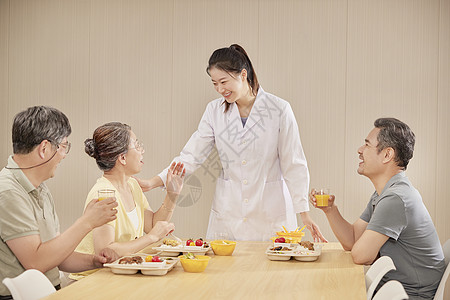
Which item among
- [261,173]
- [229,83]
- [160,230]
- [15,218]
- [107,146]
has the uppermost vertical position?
[229,83]

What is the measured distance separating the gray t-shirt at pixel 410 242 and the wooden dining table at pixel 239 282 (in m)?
0.24

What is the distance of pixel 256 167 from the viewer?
3262mm

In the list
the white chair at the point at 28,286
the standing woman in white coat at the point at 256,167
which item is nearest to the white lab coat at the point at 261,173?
the standing woman in white coat at the point at 256,167

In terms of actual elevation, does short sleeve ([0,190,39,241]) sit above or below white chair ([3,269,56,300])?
above

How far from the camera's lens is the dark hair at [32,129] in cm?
206

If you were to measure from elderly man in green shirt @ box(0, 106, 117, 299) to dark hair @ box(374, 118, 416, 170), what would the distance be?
1328 millimetres

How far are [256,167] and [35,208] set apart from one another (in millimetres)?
1466

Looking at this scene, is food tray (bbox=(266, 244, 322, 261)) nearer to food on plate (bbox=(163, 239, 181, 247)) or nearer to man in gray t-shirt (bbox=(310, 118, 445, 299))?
man in gray t-shirt (bbox=(310, 118, 445, 299))

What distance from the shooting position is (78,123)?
13.7ft

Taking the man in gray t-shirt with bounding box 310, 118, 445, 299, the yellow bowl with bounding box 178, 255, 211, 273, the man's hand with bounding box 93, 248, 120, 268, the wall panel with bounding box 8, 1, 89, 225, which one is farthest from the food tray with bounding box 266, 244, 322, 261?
the wall panel with bounding box 8, 1, 89, 225

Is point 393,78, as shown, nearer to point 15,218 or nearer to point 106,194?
point 106,194

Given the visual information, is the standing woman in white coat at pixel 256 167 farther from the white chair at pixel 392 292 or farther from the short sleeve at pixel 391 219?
the white chair at pixel 392 292

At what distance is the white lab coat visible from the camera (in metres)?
3.24

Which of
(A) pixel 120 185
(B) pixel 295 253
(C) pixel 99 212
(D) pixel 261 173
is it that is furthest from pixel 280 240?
(C) pixel 99 212
